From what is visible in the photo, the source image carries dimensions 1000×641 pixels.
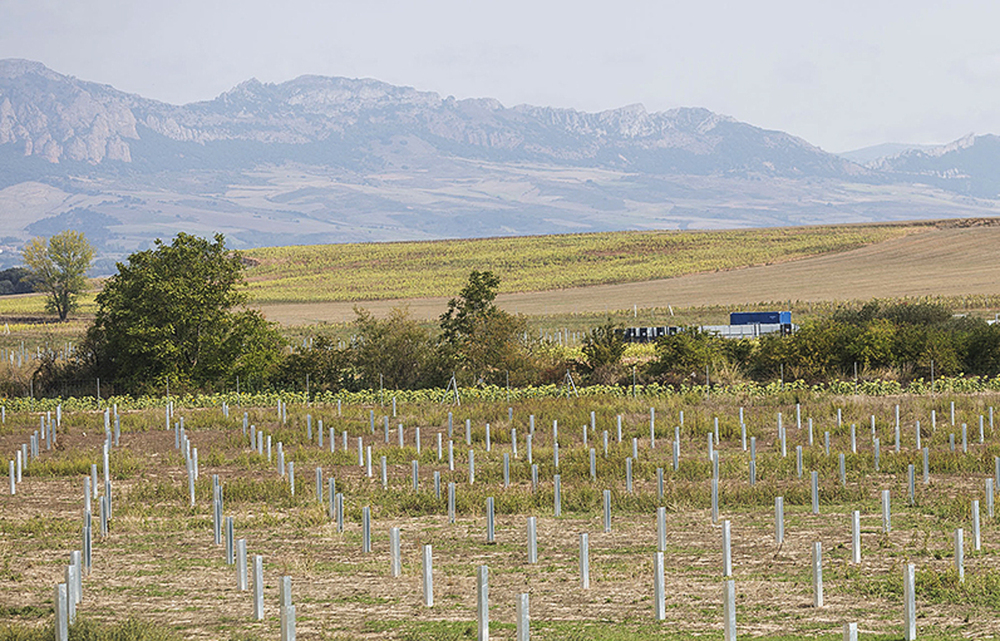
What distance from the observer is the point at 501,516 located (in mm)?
20984

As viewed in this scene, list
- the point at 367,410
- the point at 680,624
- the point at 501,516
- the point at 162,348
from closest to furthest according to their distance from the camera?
the point at 680,624 < the point at 501,516 < the point at 367,410 < the point at 162,348

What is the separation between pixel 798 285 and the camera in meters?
102

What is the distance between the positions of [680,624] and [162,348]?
104ft

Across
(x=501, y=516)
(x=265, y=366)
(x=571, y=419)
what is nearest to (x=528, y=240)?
(x=265, y=366)

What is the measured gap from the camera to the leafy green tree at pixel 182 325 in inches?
1682

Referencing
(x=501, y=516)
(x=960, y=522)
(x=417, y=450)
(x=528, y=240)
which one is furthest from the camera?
(x=528, y=240)

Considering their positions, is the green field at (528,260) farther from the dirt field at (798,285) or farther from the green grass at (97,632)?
the green grass at (97,632)

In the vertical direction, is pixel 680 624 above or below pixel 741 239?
below

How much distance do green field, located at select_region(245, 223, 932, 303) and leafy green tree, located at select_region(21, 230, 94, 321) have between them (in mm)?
17555

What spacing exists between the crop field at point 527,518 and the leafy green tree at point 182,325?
7240 mm

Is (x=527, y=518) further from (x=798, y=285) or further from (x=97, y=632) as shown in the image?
(x=798, y=285)

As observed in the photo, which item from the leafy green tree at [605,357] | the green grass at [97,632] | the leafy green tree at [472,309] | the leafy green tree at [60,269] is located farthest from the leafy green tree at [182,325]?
the leafy green tree at [60,269]

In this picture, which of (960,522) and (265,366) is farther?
(265,366)

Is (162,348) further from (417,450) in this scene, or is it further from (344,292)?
(344,292)
